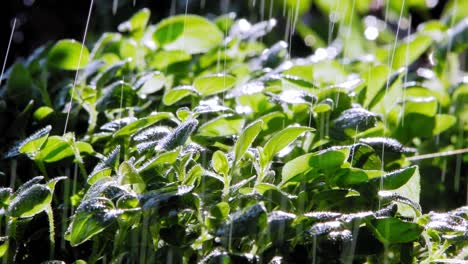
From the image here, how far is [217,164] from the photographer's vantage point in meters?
0.91

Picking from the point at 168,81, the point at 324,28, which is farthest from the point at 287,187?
the point at 324,28

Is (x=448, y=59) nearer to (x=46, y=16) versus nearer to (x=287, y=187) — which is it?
(x=287, y=187)

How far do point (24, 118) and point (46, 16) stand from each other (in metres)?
2.01

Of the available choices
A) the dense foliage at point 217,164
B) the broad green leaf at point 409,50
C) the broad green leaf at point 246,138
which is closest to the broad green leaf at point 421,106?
the dense foliage at point 217,164

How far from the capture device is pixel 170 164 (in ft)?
2.97

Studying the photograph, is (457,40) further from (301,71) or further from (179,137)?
(179,137)

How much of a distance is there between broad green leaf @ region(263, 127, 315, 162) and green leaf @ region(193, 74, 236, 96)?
0.71ft

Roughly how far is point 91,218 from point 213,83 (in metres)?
0.38

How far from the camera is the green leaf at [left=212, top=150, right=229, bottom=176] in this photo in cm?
90

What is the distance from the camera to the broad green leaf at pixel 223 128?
1.03 m

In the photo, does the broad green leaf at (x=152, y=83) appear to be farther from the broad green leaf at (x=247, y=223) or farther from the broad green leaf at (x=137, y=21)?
the broad green leaf at (x=247, y=223)

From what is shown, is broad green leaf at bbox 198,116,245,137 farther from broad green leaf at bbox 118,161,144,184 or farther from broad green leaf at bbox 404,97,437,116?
broad green leaf at bbox 404,97,437,116

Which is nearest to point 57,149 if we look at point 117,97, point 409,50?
point 117,97

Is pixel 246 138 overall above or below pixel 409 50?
below
